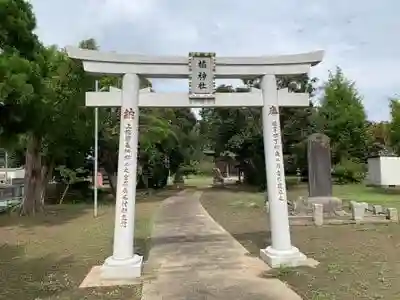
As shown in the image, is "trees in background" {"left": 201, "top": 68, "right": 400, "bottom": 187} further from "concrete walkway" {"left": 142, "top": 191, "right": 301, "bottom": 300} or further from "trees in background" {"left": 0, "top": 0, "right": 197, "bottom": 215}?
"concrete walkway" {"left": 142, "top": 191, "right": 301, "bottom": 300}

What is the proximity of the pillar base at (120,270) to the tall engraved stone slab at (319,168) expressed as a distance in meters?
9.38

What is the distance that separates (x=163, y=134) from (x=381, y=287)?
60.6 feet

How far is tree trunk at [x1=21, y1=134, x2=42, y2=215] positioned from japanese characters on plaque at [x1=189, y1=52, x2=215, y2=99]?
39.5 ft

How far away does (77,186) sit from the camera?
93.5 feet

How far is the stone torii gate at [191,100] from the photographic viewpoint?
7.95 metres

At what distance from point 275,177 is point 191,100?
2068 mm

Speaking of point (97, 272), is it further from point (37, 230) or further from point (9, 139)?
point (37, 230)

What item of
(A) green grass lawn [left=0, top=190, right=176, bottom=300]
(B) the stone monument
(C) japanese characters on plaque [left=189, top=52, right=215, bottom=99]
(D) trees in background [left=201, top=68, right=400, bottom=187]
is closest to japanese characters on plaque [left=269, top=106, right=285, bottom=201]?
(C) japanese characters on plaque [left=189, top=52, right=215, bottom=99]

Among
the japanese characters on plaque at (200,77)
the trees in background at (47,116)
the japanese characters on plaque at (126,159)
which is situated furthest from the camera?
the trees in background at (47,116)

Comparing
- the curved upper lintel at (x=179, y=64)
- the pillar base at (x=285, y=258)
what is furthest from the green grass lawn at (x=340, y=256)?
the curved upper lintel at (x=179, y=64)

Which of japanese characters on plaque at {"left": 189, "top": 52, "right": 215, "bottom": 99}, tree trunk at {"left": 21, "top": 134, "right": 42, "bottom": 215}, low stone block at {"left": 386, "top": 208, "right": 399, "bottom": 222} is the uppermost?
japanese characters on plaque at {"left": 189, "top": 52, "right": 215, "bottom": 99}

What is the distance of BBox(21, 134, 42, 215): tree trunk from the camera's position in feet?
61.9

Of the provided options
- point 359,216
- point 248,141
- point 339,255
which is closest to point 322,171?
point 359,216

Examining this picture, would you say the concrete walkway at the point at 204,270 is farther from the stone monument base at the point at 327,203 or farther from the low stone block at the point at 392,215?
the low stone block at the point at 392,215
